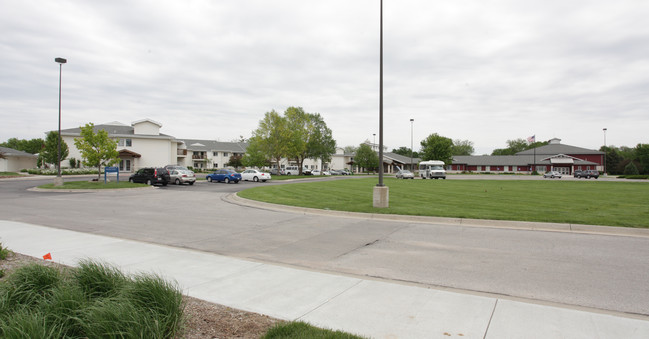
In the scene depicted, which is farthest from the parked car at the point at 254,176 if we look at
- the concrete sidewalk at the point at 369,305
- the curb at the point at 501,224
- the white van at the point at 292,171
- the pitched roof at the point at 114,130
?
the concrete sidewalk at the point at 369,305

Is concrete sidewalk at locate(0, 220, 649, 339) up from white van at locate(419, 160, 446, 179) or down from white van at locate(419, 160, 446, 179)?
down

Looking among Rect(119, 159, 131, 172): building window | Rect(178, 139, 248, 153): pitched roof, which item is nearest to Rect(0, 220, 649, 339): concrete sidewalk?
Rect(119, 159, 131, 172): building window

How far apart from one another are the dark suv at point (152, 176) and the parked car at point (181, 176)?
1.30m

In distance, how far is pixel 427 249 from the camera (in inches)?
297

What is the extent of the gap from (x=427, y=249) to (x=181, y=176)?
97.5 ft

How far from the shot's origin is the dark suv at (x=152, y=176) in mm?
30688

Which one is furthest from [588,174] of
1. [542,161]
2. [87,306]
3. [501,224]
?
[87,306]

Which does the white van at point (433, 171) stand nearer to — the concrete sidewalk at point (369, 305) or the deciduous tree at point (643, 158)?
the concrete sidewalk at point (369, 305)

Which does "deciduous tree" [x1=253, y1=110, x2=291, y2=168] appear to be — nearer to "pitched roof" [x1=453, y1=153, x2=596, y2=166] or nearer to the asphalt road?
the asphalt road

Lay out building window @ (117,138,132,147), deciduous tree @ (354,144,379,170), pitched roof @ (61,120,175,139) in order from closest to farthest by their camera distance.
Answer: pitched roof @ (61,120,175,139)
building window @ (117,138,132,147)
deciduous tree @ (354,144,379,170)

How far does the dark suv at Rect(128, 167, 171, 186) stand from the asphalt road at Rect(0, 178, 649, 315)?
18465mm

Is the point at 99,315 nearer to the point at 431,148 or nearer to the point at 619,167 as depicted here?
the point at 431,148

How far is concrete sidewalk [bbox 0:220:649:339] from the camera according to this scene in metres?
3.68

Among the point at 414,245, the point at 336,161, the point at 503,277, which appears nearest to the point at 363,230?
the point at 414,245
